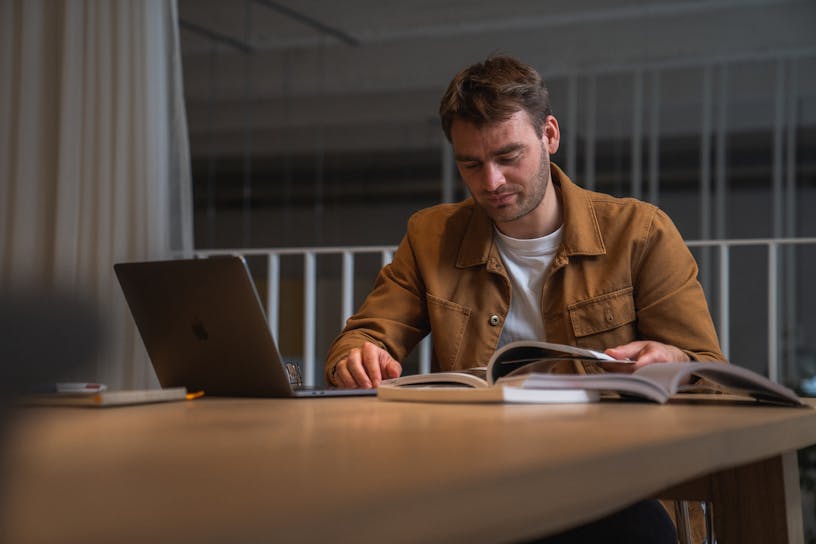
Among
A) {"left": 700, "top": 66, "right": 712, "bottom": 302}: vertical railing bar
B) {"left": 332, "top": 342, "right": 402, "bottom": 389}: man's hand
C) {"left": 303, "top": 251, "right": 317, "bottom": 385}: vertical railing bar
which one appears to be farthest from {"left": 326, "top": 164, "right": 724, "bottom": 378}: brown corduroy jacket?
{"left": 700, "top": 66, "right": 712, "bottom": 302}: vertical railing bar

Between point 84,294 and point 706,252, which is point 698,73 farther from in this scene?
point 84,294

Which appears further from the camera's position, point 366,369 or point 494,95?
point 494,95

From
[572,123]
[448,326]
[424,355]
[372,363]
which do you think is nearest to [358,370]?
[372,363]

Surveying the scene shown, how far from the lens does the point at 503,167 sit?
1745 mm

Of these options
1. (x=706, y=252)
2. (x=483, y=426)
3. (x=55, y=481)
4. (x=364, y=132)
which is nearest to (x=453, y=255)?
(x=483, y=426)

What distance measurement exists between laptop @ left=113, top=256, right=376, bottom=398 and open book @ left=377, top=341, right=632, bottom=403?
14 cm

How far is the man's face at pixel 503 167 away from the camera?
172 cm

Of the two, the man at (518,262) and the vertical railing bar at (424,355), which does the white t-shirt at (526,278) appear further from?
the vertical railing bar at (424,355)

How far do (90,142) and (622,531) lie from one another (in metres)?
2.09

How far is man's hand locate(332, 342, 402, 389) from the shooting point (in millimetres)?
1368

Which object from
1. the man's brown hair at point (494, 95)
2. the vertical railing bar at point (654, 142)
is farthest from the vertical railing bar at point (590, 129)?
the man's brown hair at point (494, 95)

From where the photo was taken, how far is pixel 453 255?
1781 mm

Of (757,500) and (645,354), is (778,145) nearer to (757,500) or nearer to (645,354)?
(645,354)

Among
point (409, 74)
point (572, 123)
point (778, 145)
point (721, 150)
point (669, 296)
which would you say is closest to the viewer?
point (669, 296)
